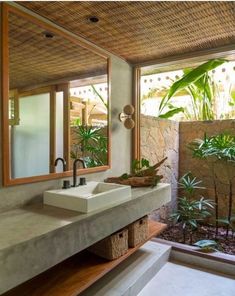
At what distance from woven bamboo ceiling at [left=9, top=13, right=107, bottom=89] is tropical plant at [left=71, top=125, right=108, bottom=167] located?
0.50 metres

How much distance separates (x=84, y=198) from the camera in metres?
1.54

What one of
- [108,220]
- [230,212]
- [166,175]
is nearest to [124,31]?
[108,220]

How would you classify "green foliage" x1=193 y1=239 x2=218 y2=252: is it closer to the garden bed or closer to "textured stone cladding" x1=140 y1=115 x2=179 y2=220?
the garden bed

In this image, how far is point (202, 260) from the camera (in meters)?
2.50

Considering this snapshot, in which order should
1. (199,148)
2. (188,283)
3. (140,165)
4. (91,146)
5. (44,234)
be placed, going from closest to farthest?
(44,234) → (188,283) → (91,146) → (140,165) → (199,148)

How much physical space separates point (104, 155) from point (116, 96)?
26.3 inches

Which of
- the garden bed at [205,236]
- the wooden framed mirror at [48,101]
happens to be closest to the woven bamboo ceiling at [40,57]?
the wooden framed mirror at [48,101]

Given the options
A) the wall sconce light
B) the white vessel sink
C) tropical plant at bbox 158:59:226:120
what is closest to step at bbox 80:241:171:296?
the white vessel sink

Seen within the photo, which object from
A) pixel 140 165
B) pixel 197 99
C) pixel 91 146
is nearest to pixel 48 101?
pixel 91 146

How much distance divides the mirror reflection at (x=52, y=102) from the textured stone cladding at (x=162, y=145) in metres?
0.83

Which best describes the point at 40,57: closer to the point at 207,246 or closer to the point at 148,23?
the point at 148,23

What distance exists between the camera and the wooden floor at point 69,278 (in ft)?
5.15

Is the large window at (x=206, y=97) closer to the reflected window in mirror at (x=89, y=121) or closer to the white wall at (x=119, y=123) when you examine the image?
the white wall at (x=119, y=123)

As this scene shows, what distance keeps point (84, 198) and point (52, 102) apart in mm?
864
